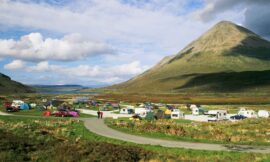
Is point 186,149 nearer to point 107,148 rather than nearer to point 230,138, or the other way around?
point 107,148

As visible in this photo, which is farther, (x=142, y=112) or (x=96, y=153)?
(x=142, y=112)

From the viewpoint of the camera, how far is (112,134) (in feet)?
137

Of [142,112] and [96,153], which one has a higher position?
[142,112]

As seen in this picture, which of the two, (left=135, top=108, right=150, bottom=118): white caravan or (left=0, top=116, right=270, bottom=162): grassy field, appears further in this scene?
(left=135, top=108, right=150, bottom=118): white caravan

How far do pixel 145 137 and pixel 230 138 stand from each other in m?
9.85

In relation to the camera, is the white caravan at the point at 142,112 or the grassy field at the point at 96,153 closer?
the grassy field at the point at 96,153

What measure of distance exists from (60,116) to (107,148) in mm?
39990

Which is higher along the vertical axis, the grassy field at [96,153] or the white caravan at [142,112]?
the white caravan at [142,112]

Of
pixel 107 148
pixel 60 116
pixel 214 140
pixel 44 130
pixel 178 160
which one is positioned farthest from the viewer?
pixel 60 116

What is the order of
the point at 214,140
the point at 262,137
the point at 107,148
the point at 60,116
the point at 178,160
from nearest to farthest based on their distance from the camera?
1. the point at 178,160
2. the point at 107,148
3. the point at 214,140
4. the point at 262,137
5. the point at 60,116

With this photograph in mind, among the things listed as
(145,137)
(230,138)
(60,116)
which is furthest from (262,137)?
(60,116)

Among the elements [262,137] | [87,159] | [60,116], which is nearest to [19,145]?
[87,159]

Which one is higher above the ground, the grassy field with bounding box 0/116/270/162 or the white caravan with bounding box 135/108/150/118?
the white caravan with bounding box 135/108/150/118

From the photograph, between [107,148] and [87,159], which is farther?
[107,148]
